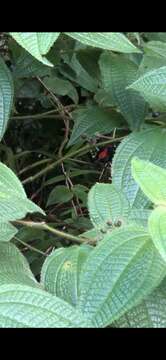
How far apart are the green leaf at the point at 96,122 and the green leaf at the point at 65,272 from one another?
0.38 meters

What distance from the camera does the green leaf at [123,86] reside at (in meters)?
0.90

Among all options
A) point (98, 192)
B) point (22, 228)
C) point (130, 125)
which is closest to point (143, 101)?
point (130, 125)

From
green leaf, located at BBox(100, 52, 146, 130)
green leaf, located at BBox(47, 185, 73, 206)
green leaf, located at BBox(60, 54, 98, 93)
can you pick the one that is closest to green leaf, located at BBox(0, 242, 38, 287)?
green leaf, located at BBox(100, 52, 146, 130)

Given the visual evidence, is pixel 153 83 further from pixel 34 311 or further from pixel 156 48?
pixel 34 311

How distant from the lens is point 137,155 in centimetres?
85

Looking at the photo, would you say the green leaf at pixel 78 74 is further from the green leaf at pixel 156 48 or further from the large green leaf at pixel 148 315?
the large green leaf at pixel 148 315

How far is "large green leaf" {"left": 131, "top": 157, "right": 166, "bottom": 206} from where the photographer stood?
509mm

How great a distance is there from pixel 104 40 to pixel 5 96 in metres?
0.28

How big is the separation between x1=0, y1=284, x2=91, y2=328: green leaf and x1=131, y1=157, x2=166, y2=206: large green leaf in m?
0.11

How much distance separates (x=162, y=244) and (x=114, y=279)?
0.16 ft

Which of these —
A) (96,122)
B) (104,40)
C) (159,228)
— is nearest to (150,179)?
(159,228)

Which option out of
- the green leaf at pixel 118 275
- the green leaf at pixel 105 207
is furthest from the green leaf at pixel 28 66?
the green leaf at pixel 118 275

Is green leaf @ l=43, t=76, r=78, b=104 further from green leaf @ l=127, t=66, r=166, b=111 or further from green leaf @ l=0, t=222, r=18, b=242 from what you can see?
green leaf @ l=0, t=222, r=18, b=242

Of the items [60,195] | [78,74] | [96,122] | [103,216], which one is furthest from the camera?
[60,195]
